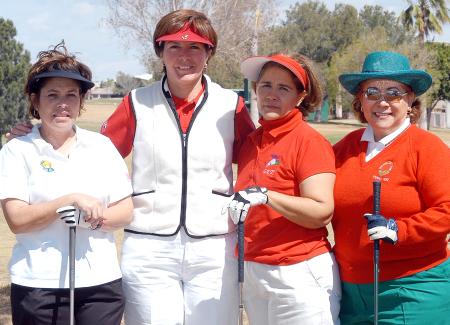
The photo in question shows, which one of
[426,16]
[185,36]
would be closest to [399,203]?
[185,36]

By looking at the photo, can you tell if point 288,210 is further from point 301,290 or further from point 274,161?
point 301,290

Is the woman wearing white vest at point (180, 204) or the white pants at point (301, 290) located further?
the woman wearing white vest at point (180, 204)

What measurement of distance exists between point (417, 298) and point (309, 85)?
4.22 feet

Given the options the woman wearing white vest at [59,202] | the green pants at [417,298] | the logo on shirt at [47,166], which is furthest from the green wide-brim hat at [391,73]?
the logo on shirt at [47,166]

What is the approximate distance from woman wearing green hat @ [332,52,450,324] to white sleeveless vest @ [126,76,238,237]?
0.72m

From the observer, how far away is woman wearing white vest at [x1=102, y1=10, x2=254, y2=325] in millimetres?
4164

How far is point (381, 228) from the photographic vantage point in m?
3.50

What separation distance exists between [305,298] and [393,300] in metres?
0.45

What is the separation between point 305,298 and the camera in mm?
3852

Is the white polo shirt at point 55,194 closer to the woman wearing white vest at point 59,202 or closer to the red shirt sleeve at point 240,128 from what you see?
the woman wearing white vest at point 59,202

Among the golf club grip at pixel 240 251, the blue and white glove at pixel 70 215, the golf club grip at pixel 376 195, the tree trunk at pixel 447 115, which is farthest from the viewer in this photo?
the tree trunk at pixel 447 115

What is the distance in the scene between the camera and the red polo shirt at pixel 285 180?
3.87 m

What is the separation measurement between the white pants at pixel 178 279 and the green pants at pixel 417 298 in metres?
0.86

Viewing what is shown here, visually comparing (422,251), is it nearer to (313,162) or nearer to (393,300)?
(393,300)
